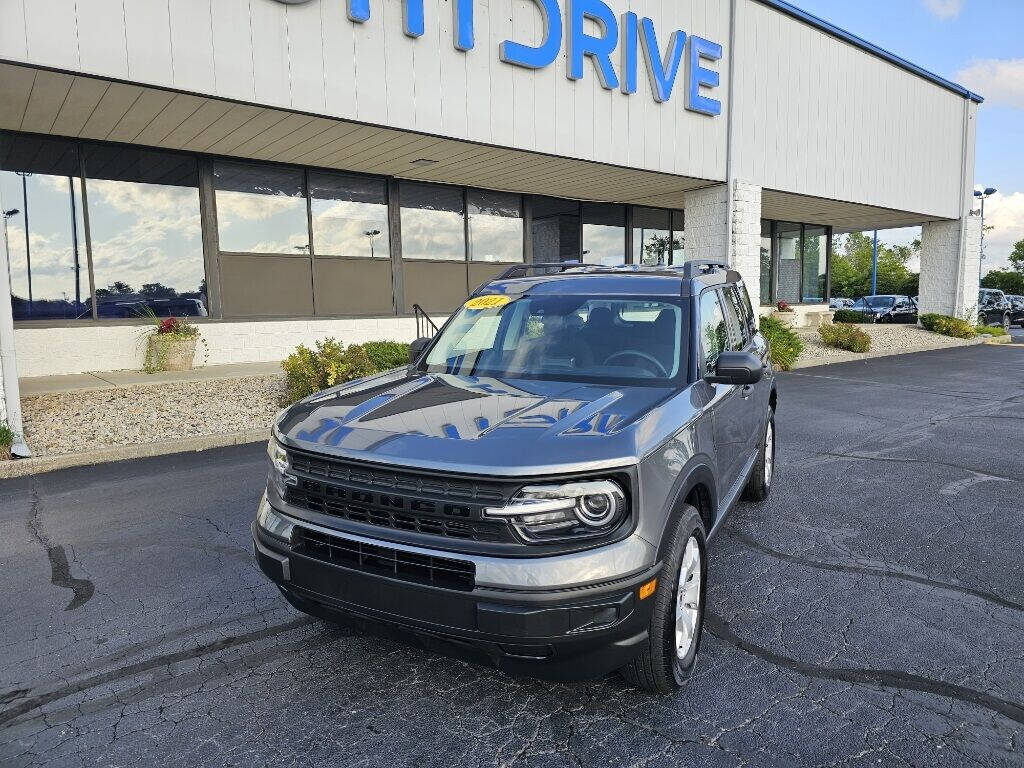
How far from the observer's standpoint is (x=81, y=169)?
11508 mm

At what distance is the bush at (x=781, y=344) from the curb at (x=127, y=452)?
35.7 ft

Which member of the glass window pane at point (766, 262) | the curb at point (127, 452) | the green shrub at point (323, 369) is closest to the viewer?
the curb at point (127, 452)

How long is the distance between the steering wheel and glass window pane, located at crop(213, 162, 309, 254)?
11403mm

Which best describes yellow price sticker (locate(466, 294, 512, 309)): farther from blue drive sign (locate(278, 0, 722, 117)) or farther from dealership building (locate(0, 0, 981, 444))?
blue drive sign (locate(278, 0, 722, 117))

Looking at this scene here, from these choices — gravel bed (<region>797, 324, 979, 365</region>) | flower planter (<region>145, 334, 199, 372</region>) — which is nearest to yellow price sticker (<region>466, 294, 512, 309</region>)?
flower planter (<region>145, 334, 199, 372</region>)

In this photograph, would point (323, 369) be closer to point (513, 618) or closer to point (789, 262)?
point (513, 618)

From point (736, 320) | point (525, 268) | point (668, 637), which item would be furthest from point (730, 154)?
point (668, 637)

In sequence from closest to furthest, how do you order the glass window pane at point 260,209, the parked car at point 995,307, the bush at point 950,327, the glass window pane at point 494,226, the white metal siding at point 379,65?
the white metal siding at point 379,65 < the glass window pane at point 260,209 < the glass window pane at point 494,226 < the bush at point 950,327 < the parked car at point 995,307

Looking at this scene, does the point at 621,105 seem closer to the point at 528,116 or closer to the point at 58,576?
the point at 528,116

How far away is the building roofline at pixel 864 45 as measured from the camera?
16375 mm

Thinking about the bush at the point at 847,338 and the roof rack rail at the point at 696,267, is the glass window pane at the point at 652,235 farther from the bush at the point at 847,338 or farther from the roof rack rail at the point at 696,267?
the roof rack rail at the point at 696,267

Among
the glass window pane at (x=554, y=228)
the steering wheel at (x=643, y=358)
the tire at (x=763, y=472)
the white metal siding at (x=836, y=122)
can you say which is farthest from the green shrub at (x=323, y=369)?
the white metal siding at (x=836, y=122)

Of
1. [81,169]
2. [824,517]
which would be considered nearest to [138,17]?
[81,169]

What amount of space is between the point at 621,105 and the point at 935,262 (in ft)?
58.9
